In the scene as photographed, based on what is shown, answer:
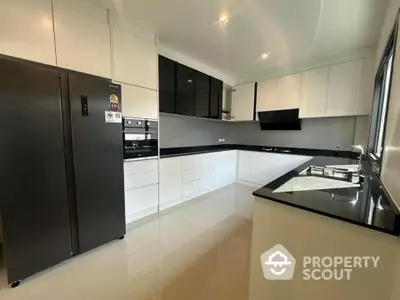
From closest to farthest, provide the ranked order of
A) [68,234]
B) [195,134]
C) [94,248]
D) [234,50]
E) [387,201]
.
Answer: [387,201]
[68,234]
[94,248]
[234,50]
[195,134]

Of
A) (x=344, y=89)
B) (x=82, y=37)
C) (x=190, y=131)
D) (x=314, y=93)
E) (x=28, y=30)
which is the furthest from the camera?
(x=190, y=131)

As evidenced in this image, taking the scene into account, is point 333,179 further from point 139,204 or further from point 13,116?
point 13,116

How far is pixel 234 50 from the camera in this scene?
2.97 m

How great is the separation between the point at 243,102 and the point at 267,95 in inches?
22.5

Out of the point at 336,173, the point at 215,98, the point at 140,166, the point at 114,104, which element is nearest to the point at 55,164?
the point at 114,104

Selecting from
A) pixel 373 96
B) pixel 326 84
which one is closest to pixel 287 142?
pixel 326 84

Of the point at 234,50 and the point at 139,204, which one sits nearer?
the point at 139,204

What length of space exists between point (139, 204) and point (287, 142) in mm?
3368

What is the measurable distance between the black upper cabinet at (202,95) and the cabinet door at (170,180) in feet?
3.74

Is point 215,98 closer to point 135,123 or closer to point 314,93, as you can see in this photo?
point 314,93

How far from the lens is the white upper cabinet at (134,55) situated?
7.06ft

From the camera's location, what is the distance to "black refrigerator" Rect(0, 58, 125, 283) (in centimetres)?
139

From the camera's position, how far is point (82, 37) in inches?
73.4

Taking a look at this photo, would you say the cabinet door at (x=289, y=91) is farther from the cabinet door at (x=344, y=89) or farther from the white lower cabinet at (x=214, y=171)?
the white lower cabinet at (x=214, y=171)
